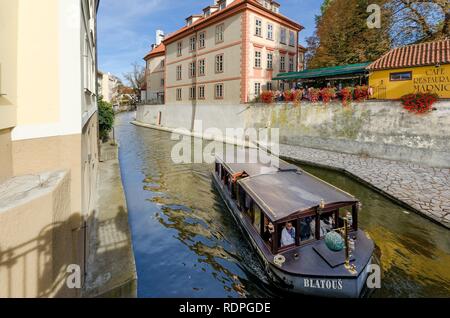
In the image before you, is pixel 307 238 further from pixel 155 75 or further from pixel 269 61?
pixel 155 75

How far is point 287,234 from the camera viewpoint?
6777mm

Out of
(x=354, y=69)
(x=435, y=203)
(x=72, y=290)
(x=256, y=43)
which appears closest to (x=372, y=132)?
(x=354, y=69)

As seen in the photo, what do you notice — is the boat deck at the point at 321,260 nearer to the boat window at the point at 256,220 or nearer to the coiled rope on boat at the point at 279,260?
the coiled rope on boat at the point at 279,260

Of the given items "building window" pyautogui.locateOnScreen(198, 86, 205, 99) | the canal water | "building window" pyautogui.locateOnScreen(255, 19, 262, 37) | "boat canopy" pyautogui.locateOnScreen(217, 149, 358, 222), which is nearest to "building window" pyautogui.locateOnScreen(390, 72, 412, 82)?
the canal water

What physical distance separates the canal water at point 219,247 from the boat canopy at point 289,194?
177 centimetres

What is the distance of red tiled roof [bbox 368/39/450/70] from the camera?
52.1ft

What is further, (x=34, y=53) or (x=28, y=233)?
(x=34, y=53)

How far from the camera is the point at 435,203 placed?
11078mm

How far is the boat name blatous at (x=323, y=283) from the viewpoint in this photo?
227 inches

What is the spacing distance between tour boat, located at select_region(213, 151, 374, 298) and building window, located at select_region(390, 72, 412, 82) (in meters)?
13.3

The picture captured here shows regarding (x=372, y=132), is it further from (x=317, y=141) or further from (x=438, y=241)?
(x=438, y=241)

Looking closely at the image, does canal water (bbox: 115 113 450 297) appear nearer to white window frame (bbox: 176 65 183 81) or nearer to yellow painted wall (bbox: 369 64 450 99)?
yellow painted wall (bbox: 369 64 450 99)

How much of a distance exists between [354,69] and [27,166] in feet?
72.7

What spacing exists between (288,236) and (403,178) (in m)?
10.6
